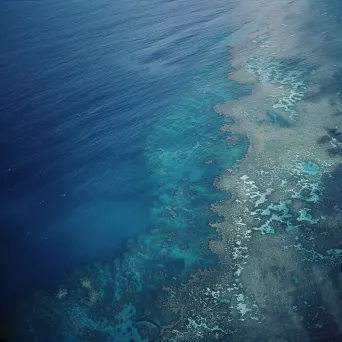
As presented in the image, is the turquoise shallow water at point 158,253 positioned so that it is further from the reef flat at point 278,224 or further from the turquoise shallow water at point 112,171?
the reef flat at point 278,224

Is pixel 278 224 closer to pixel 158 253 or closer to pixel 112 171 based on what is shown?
pixel 158 253

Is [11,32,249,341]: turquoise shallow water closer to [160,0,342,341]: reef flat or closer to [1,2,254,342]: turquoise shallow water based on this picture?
[1,2,254,342]: turquoise shallow water

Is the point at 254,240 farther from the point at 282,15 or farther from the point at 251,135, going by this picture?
the point at 282,15

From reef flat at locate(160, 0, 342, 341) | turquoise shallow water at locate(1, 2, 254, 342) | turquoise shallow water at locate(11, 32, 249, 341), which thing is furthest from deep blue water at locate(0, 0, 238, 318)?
reef flat at locate(160, 0, 342, 341)

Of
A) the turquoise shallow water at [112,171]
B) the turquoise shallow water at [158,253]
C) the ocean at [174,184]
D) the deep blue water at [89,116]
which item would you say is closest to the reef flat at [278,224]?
the ocean at [174,184]

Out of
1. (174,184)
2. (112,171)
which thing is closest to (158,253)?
(174,184)

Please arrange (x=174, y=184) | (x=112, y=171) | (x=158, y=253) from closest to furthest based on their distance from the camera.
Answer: (x=158, y=253) → (x=174, y=184) → (x=112, y=171)
